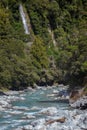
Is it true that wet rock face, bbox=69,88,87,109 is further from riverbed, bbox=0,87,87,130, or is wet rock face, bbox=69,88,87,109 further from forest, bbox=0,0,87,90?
forest, bbox=0,0,87,90

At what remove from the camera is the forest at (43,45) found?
155ft

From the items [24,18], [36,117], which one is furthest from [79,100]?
Answer: [24,18]

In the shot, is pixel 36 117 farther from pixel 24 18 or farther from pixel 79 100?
pixel 24 18

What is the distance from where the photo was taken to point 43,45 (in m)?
95.7

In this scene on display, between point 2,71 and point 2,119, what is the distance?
29888 mm

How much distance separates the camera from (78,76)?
4388 cm

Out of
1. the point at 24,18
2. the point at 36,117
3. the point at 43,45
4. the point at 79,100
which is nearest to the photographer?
the point at 36,117

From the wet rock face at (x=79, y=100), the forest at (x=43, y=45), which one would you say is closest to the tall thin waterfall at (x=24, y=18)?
the forest at (x=43, y=45)

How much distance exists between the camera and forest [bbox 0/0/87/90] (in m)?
47.2

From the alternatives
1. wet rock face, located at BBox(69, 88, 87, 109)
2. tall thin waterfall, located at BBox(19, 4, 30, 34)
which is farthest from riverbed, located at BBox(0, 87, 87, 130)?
tall thin waterfall, located at BBox(19, 4, 30, 34)

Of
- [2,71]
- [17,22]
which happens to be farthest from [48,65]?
[2,71]

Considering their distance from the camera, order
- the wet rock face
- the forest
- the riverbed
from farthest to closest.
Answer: the forest < the wet rock face < the riverbed

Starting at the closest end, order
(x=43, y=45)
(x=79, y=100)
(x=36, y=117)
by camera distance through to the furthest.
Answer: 1. (x=36, y=117)
2. (x=79, y=100)
3. (x=43, y=45)

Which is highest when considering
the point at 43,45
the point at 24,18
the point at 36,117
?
the point at 24,18
